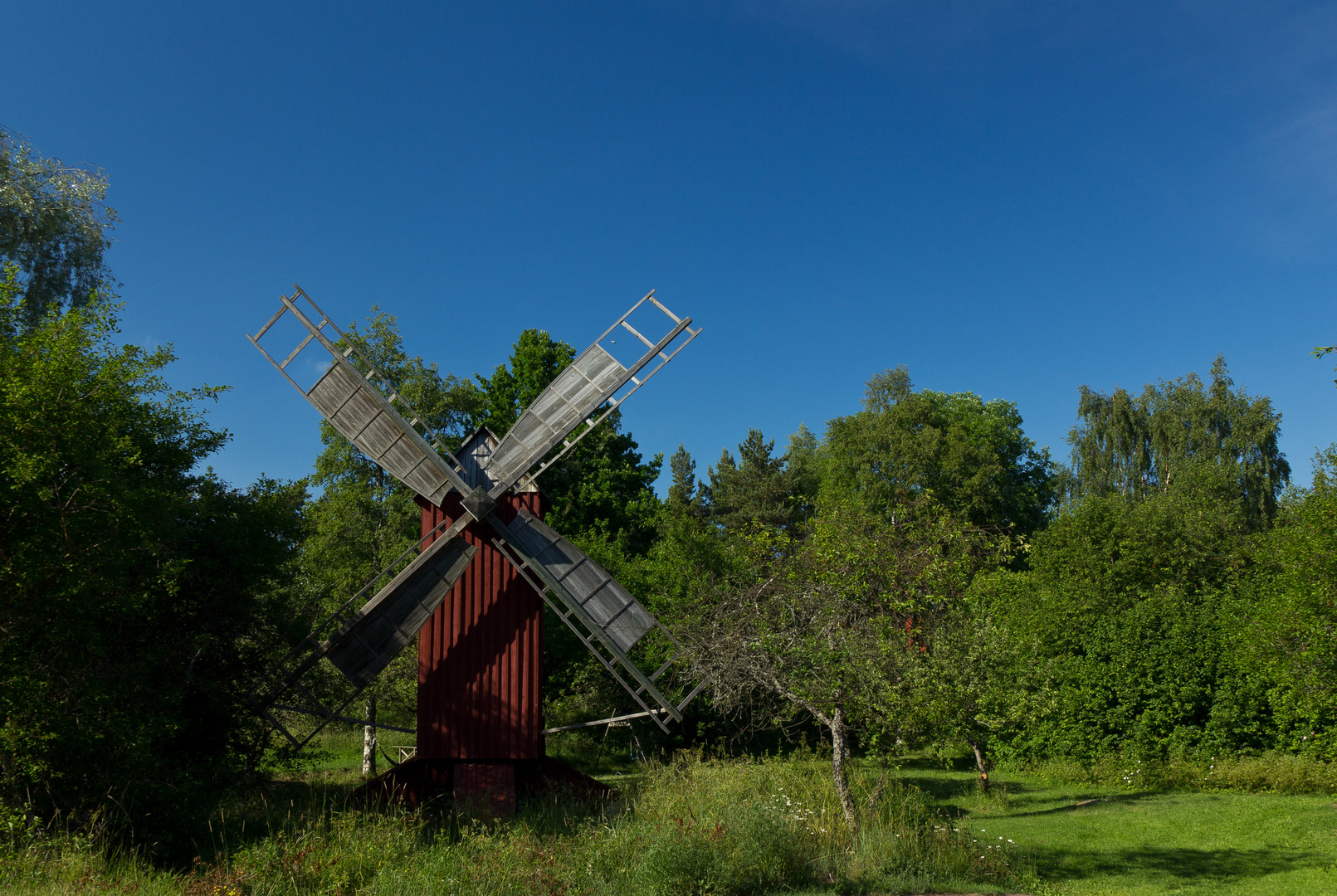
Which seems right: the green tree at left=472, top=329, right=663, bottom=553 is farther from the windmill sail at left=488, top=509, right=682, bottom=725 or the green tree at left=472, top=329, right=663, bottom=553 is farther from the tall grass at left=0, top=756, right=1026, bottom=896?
the tall grass at left=0, top=756, right=1026, bottom=896

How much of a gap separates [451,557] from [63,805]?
4904 millimetres

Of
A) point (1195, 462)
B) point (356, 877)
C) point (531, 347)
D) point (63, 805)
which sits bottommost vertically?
point (356, 877)

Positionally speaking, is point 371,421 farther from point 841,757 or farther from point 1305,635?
point 1305,635

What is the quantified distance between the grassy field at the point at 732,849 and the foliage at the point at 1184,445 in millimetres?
19451

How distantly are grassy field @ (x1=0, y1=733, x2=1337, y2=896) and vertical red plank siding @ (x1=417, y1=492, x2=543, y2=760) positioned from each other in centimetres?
98

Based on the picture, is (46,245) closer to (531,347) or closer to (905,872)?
(531,347)

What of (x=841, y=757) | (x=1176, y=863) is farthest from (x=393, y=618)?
(x=1176, y=863)

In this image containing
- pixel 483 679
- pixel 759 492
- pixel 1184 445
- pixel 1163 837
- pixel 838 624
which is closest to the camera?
pixel 838 624

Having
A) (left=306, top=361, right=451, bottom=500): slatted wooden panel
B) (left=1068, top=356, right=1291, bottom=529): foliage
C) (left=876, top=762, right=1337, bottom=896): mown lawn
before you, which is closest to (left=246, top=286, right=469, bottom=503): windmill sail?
(left=306, top=361, right=451, bottom=500): slatted wooden panel

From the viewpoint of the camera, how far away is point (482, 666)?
11328 millimetres

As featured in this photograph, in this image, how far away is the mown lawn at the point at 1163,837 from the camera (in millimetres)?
9062

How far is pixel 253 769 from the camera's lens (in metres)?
10.9

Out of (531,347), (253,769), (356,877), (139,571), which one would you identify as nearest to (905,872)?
(356,877)

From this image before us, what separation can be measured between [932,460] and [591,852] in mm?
27437
